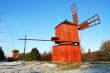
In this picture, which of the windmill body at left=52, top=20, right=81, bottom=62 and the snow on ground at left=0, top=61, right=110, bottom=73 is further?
the windmill body at left=52, top=20, right=81, bottom=62

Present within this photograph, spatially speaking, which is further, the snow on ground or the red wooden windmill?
the red wooden windmill

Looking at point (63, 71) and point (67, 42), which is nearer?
point (63, 71)

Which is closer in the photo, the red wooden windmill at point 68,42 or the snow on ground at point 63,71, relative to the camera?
the snow on ground at point 63,71

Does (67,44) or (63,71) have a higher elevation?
(67,44)

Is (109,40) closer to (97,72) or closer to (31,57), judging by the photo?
(31,57)

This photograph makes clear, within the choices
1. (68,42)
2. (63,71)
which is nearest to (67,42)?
(68,42)

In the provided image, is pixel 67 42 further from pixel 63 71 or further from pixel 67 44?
pixel 63 71

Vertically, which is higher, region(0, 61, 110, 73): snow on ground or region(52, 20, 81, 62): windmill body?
region(52, 20, 81, 62): windmill body

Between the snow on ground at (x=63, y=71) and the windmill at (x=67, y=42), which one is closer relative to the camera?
the snow on ground at (x=63, y=71)

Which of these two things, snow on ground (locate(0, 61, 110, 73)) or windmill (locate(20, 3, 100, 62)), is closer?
snow on ground (locate(0, 61, 110, 73))

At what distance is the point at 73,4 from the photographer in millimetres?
41281

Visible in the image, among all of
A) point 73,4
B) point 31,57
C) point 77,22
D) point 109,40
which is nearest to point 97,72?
point 77,22

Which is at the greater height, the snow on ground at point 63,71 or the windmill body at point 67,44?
the windmill body at point 67,44

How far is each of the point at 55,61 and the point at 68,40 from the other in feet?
12.7
